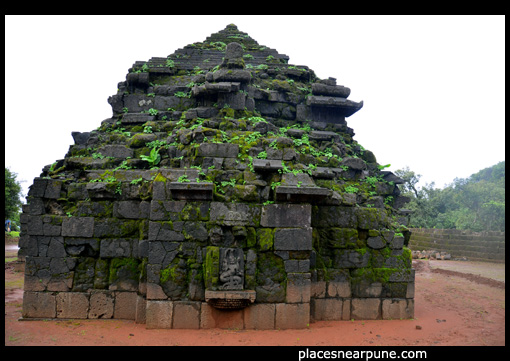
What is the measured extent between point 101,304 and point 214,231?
2.99m

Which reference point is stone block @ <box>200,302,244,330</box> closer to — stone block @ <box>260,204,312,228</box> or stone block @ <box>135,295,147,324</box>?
stone block @ <box>135,295,147,324</box>

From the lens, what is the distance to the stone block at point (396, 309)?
30.5ft

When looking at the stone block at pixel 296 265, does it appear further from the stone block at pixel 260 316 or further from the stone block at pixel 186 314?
the stone block at pixel 186 314

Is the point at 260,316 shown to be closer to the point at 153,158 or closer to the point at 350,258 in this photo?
the point at 350,258

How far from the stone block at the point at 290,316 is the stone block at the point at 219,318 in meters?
0.71

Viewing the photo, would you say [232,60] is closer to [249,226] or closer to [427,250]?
[249,226]

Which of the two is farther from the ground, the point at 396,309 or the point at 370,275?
the point at 370,275

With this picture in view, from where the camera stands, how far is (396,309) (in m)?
9.34

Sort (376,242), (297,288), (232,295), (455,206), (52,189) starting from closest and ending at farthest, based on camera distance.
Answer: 1. (232,295)
2. (297,288)
3. (52,189)
4. (376,242)
5. (455,206)

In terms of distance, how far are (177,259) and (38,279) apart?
313 cm

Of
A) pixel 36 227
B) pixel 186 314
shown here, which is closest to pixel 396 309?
pixel 186 314

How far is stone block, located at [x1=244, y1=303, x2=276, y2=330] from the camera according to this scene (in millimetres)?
8172

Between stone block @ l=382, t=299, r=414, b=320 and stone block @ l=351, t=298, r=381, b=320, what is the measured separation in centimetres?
Answer: 14

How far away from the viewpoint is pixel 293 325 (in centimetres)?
824
